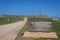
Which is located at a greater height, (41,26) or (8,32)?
(41,26)

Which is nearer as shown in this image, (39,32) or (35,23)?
(35,23)

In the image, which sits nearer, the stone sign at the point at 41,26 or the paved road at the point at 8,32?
the stone sign at the point at 41,26

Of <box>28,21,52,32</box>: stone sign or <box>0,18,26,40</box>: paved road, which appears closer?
<box>28,21,52,32</box>: stone sign

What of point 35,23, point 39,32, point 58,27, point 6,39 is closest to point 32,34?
point 39,32

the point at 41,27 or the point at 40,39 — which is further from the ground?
the point at 41,27

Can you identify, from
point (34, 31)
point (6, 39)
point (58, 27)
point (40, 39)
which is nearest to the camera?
point (40, 39)

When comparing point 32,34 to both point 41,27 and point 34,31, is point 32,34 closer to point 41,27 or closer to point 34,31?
point 34,31

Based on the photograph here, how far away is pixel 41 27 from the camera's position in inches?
193

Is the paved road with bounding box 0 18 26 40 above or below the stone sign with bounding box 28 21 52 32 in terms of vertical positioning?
below

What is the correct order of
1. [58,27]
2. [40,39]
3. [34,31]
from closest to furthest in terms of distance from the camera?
→ [40,39]
[34,31]
[58,27]

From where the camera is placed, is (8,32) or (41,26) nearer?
(41,26)

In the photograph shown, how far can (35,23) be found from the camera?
494 centimetres

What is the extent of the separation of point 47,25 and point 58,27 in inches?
69.3

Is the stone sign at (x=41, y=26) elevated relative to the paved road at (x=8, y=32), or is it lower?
elevated
